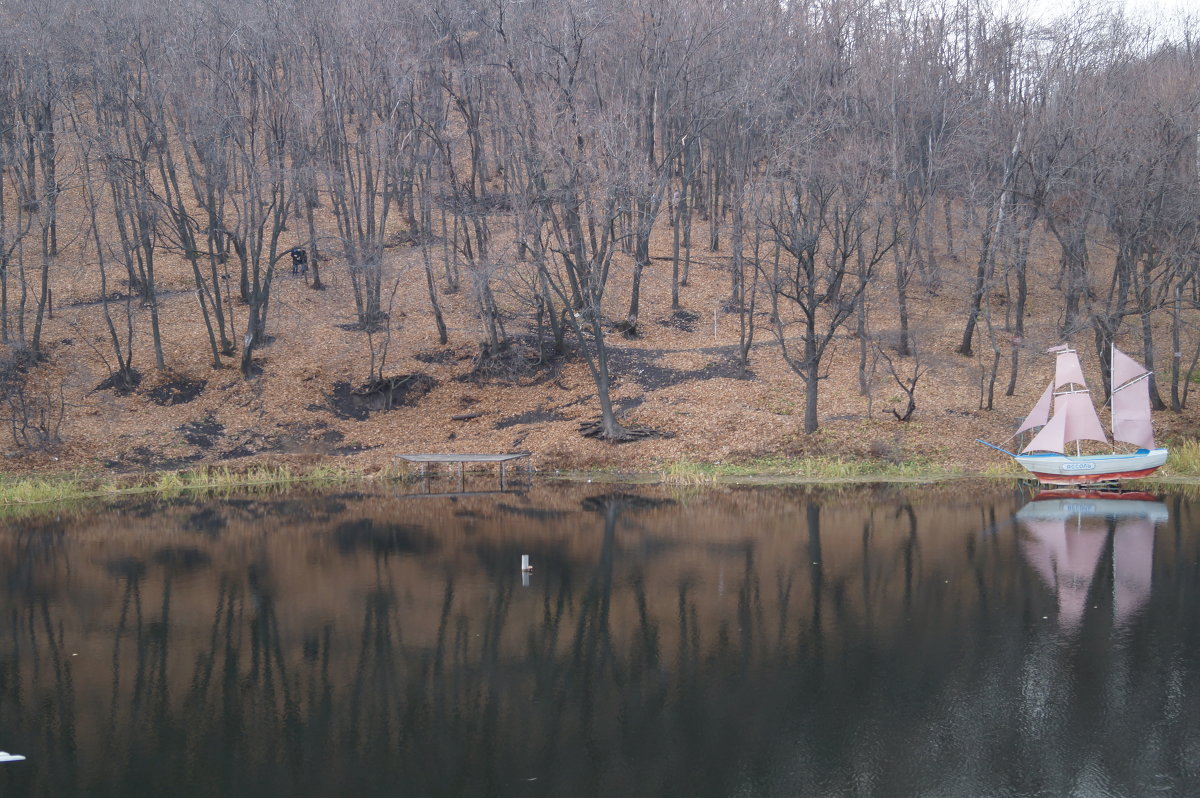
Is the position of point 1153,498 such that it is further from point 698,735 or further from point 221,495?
point 221,495

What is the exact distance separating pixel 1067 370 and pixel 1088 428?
1544 mm

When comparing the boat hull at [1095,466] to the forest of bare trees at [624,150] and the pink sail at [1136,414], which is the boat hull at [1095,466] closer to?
the pink sail at [1136,414]

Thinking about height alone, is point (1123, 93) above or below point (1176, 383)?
Answer: above

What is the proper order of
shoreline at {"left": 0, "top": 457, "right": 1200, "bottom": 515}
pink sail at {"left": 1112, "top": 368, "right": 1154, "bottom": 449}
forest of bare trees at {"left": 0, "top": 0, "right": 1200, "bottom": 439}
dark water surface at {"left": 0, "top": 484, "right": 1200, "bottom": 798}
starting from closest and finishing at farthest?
1. dark water surface at {"left": 0, "top": 484, "right": 1200, "bottom": 798}
2. pink sail at {"left": 1112, "top": 368, "right": 1154, "bottom": 449}
3. shoreline at {"left": 0, "top": 457, "right": 1200, "bottom": 515}
4. forest of bare trees at {"left": 0, "top": 0, "right": 1200, "bottom": 439}

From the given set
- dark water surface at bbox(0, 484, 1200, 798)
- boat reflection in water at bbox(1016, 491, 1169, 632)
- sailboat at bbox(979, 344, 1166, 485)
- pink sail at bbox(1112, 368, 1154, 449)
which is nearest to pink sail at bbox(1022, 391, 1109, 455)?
sailboat at bbox(979, 344, 1166, 485)

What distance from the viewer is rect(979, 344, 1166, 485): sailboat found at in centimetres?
2269

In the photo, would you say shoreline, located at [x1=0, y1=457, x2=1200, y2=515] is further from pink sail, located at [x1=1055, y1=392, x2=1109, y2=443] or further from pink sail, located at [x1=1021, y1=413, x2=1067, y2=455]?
pink sail, located at [x1=1055, y1=392, x2=1109, y2=443]

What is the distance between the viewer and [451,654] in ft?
39.4

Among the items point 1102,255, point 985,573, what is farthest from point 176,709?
point 1102,255

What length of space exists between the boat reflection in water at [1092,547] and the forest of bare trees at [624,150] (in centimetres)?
758

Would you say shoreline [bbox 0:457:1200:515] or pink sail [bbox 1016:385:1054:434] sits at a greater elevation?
pink sail [bbox 1016:385:1054:434]

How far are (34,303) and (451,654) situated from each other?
1146 inches

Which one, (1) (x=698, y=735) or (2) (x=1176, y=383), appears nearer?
(1) (x=698, y=735)

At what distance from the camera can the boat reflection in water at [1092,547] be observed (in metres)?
13.7
